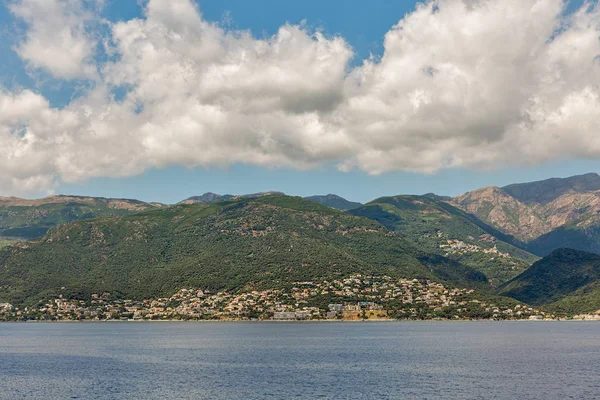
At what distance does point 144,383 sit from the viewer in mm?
113188

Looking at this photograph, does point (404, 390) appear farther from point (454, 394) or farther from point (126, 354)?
point (126, 354)

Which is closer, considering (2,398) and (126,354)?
(2,398)

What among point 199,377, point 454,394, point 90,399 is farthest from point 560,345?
point 90,399

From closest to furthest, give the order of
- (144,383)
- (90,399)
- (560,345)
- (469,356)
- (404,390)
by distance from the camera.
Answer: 1. (90,399)
2. (404,390)
3. (144,383)
4. (469,356)
5. (560,345)

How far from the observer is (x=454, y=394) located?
3942 inches

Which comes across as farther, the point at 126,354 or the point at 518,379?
the point at 126,354

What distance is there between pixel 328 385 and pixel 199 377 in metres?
25.8

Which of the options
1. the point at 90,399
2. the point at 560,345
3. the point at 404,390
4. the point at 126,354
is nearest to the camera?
the point at 90,399

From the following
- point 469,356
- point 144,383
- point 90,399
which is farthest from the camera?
point 469,356

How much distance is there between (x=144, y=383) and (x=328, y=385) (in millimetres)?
32415

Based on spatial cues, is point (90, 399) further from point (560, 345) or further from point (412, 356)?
point (560, 345)

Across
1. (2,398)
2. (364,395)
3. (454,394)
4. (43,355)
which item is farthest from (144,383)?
(43,355)

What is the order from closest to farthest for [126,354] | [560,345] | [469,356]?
[469,356]
[126,354]
[560,345]

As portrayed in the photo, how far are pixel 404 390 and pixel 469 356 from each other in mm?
57170
